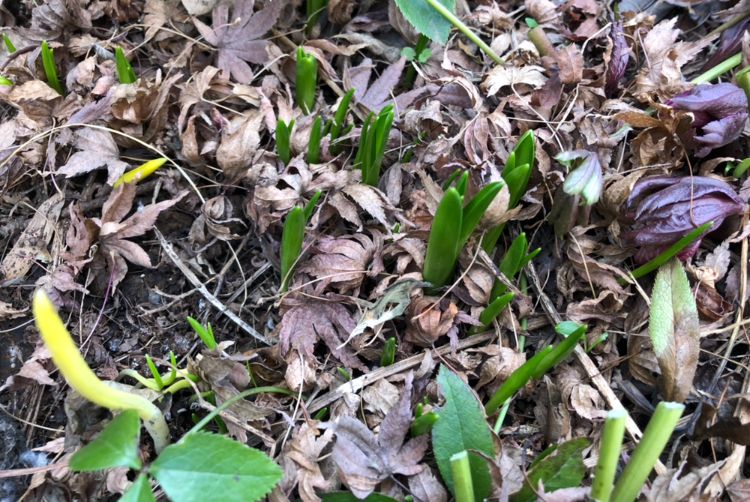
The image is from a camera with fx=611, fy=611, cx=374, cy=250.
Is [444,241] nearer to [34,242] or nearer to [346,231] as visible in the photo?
[346,231]

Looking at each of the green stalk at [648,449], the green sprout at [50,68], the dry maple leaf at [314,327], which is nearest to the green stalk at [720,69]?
the green stalk at [648,449]

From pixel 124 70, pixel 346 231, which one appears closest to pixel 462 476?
pixel 346 231

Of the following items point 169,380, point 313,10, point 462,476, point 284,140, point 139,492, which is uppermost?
point 313,10

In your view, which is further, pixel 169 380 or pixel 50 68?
pixel 50 68

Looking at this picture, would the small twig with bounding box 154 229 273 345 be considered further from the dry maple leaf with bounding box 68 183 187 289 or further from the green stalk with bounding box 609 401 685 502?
the green stalk with bounding box 609 401 685 502

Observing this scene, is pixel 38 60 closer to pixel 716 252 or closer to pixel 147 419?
pixel 147 419

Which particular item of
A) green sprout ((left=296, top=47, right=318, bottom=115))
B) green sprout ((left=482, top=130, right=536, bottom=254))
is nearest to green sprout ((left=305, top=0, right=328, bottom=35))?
green sprout ((left=296, top=47, right=318, bottom=115))

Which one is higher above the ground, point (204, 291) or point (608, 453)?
point (608, 453)

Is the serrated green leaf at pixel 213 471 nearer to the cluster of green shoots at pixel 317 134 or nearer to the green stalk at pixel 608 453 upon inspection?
the green stalk at pixel 608 453
